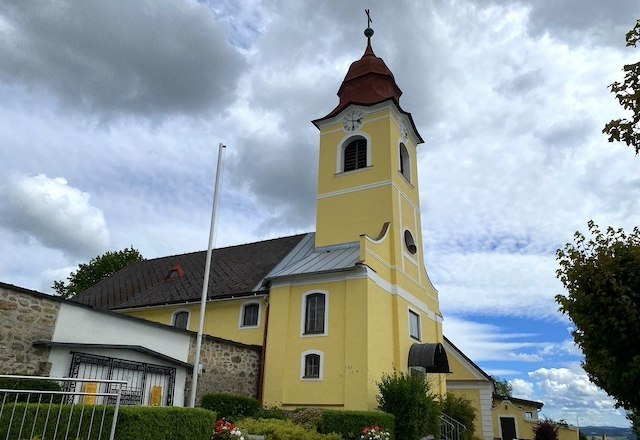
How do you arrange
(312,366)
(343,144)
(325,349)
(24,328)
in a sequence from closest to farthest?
(24,328), (325,349), (312,366), (343,144)

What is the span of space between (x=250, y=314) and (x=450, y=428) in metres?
9.09

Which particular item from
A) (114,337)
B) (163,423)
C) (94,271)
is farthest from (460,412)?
(94,271)

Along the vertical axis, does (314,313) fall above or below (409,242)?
below

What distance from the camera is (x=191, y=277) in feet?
86.3

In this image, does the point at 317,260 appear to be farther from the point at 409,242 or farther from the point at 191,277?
the point at 191,277

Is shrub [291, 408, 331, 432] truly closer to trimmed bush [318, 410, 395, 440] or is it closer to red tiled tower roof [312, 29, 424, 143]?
trimmed bush [318, 410, 395, 440]

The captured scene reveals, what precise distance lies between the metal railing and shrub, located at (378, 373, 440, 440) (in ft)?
7.99

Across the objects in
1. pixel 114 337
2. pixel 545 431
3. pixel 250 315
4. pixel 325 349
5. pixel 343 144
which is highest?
pixel 343 144

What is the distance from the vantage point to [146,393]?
14.5 m

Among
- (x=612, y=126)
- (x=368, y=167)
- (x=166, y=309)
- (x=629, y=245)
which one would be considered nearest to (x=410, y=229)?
(x=368, y=167)

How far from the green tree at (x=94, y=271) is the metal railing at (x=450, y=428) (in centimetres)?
2607

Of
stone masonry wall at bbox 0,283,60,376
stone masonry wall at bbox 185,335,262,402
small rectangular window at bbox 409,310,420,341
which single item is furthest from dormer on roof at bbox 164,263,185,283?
stone masonry wall at bbox 0,283,60,376

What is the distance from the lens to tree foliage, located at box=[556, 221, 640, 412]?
26.3 ft

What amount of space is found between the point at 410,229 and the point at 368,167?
347 centimetres
